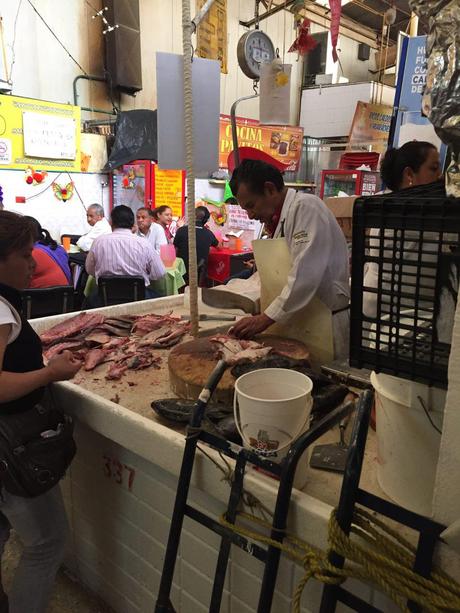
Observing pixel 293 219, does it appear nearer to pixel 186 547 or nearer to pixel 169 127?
pixel 169 127

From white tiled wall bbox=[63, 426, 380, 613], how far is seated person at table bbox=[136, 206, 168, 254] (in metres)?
5.11

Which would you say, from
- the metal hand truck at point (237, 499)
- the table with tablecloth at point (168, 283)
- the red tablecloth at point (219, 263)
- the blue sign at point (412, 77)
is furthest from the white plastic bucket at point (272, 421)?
the red tablecloth at point (219, 263)

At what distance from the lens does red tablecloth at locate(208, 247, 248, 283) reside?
808cm

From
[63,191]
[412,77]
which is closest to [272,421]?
[412,77]

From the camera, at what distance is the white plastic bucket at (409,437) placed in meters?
1.06

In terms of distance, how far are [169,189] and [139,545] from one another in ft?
25.9

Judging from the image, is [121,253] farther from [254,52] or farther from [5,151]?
[5,151]

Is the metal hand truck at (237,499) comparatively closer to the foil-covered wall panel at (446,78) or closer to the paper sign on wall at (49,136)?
the foil-covered wall panel at (446,78)

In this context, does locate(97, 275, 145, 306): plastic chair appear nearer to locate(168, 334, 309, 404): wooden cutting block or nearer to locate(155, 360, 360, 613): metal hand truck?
locate(168, 334, 309, 404): wooden cutting block

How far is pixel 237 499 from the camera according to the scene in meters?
1.28

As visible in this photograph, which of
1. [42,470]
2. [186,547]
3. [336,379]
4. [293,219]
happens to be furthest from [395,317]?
[293,219]

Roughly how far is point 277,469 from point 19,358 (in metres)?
1.09

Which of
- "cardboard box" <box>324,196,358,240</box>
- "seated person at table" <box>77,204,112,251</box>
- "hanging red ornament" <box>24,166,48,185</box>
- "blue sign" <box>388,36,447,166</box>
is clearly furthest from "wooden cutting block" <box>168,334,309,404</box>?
"hanging red ornament" <box>24,166,48,185</box>

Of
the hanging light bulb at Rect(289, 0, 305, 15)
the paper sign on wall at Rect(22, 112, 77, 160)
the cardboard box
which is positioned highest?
the hanging light bulb at Rect(289, 0, 305, 15)
